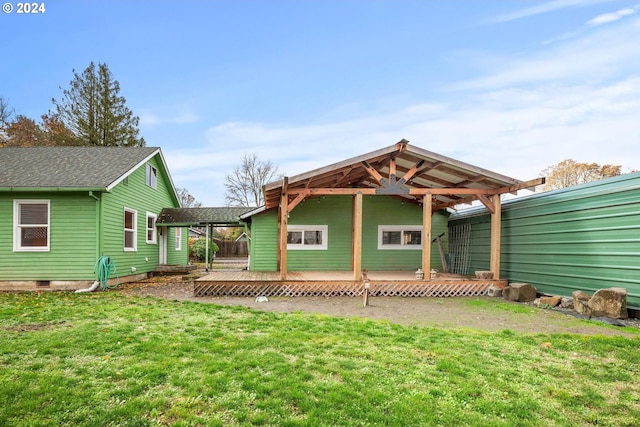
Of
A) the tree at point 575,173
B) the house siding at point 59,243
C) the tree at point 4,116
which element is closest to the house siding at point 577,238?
the house siding at point 59,243

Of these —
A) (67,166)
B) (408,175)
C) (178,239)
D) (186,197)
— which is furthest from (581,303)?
(186,197)

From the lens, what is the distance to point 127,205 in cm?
1259

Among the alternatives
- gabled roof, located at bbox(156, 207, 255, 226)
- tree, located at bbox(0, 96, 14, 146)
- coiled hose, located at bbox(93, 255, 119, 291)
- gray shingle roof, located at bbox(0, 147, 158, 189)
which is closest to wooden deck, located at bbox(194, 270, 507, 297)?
coiled hose, located at bbox(93, 255, 119, 291)

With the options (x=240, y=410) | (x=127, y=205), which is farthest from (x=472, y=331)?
(x=127, y=205)

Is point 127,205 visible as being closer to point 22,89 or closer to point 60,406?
point 60,406

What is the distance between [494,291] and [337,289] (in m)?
4.31

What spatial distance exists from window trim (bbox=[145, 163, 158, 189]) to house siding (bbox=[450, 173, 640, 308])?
13.1 meters

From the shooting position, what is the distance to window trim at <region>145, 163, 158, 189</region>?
14.5 meters

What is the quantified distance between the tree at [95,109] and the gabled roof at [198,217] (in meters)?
15.4

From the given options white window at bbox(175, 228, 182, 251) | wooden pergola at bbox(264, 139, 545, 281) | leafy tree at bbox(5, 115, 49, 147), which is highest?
leafy tree at bbox(5, 115, 49, 147)

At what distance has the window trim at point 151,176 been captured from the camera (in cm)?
1450

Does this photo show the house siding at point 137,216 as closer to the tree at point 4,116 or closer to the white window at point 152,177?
the white window at point 152,177

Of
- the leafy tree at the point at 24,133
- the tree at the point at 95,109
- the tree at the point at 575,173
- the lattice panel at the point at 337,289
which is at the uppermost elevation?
the tree at the point at 95,109

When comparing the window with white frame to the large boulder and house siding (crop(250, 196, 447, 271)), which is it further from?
the large boulder
